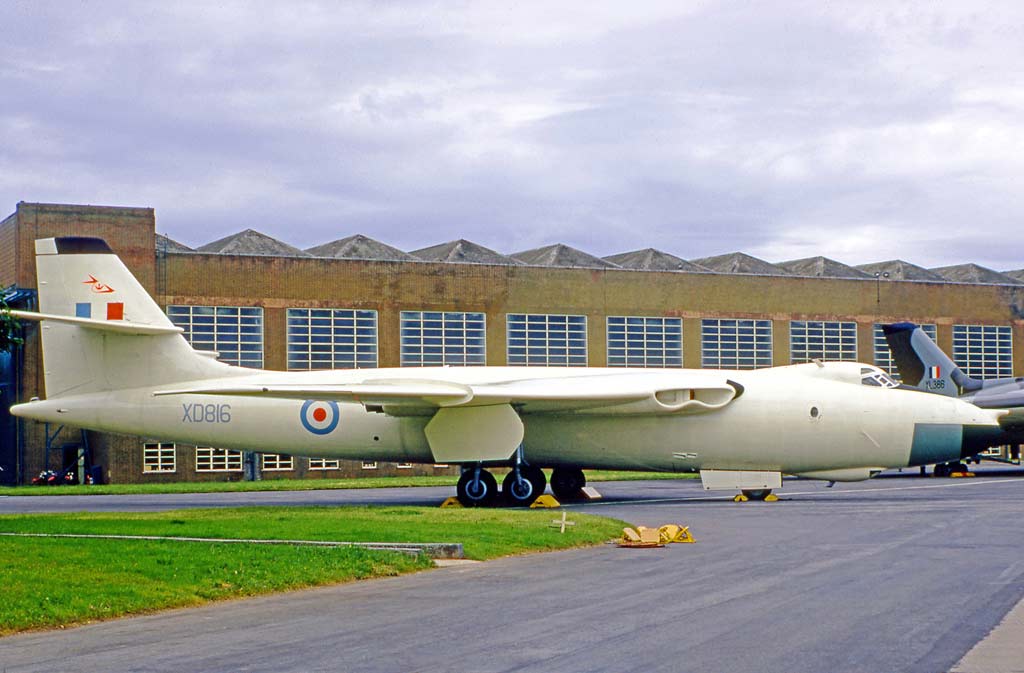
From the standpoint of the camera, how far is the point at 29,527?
20734mm

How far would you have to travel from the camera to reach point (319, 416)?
30.7 m

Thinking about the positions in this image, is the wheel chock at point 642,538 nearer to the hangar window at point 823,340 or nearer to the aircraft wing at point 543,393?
the aircraft wing at point 543,393

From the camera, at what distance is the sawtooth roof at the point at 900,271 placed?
239 ft

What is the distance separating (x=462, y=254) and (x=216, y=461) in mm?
16138

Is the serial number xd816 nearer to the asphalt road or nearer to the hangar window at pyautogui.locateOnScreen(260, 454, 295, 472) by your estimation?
the asphalt road

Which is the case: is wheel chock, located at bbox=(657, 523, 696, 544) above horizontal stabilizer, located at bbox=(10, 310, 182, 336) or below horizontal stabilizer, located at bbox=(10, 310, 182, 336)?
below

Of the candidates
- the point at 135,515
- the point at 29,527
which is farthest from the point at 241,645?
the point at 135,515

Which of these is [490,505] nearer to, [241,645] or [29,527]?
[29,527]

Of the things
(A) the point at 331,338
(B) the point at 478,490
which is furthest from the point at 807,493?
(A) the point at 331,338

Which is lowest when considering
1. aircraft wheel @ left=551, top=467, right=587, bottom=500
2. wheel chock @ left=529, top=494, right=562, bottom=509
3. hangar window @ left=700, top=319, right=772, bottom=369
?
wheel chock @ left=529, top=494, right=562, bottom=509

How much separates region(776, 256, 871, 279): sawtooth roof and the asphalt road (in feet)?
169

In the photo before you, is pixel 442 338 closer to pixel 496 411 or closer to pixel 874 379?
pixel 496 411

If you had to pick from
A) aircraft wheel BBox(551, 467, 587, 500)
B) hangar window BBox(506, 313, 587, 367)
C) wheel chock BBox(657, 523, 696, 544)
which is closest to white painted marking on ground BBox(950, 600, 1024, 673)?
wheel chock BBox(657, 523, 696, 544)

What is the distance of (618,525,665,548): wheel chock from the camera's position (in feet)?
60.3
